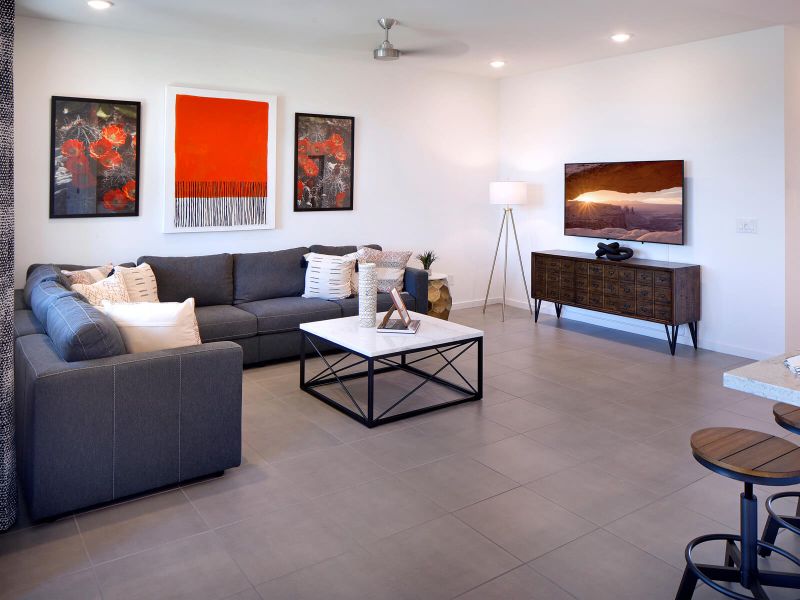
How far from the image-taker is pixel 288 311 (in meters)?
5.27

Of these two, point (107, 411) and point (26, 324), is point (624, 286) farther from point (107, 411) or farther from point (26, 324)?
point (26, 324)

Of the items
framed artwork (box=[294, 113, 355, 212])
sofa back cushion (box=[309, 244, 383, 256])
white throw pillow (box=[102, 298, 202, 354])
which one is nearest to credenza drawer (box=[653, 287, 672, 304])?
sofa back cushion (box=[309, 244, 383, 256])

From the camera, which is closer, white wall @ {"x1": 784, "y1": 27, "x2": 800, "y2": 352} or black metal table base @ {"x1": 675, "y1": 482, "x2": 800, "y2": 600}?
black metal table base @ {"x1": 675, "y1": 482, "x2": 800, "y2": 600}

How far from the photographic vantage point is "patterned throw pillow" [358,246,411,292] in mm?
6031

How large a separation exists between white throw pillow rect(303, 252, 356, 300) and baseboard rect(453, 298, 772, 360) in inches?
84.1

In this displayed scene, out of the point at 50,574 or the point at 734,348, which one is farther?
the point at 734,348

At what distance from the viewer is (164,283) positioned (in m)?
5.21

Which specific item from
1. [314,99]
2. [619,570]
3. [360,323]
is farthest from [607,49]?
[619,570]

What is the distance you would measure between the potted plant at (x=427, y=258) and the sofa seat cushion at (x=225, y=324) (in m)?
2.19

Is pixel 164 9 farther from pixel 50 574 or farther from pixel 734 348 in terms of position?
pixel 734 348

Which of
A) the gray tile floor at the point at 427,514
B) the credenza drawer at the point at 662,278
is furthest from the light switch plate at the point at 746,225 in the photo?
the gray tile floor at the point at 427,514

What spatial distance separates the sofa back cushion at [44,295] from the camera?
3.45 metres

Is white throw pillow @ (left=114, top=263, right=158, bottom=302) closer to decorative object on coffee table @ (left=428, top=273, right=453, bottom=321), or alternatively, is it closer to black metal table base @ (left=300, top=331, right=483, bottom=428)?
black metal table base @ (left=300, top=331, right=483, bottom=428)

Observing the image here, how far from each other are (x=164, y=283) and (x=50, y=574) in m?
3.11
